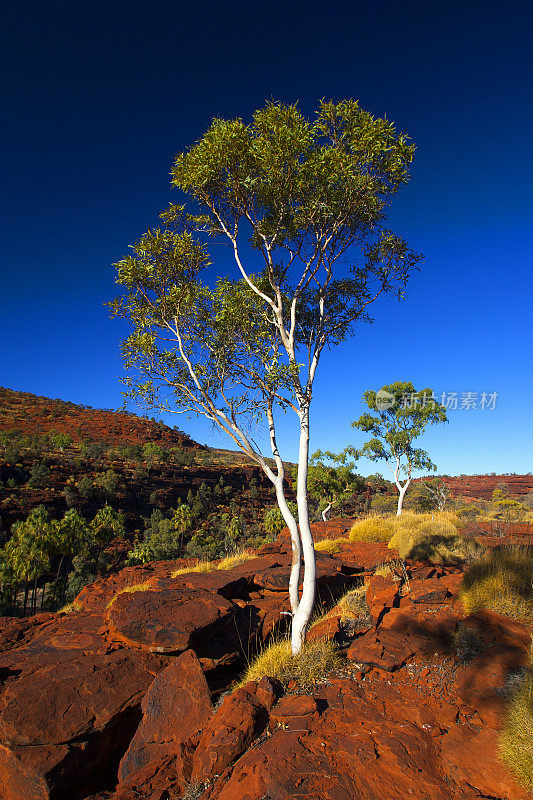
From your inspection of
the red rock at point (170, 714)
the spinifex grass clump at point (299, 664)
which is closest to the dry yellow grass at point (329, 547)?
the spinifex grass clump at point (299, 664)

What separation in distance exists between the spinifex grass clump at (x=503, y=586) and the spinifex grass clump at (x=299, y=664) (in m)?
2.52

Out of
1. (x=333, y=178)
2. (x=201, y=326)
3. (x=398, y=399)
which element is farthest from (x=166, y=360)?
(x=398, y=399)

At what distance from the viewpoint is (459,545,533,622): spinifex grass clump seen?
5.92m

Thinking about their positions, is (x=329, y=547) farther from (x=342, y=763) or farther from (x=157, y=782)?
(x=342, y=763)

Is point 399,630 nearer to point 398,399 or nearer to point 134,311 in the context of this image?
point 134,311

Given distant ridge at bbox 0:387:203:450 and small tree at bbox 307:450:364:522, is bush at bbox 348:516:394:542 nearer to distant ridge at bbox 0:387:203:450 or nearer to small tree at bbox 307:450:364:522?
small tree at bbox 307:450:364:522

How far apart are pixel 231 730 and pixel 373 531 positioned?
12.8 metres

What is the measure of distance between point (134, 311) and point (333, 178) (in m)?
5.57

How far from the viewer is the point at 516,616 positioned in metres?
5.82

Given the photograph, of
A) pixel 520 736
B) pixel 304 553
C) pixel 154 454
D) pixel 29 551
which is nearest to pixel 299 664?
pixel 304 553

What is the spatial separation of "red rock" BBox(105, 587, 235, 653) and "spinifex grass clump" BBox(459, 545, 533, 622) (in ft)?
15.3

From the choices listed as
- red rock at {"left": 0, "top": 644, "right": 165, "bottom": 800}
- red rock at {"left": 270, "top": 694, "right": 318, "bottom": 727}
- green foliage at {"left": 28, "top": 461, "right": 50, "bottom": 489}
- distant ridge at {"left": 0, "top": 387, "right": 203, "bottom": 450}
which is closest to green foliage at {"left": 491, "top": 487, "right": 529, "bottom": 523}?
red rock at {"left": 270, "top": 694, "right": 318, "bottom": 727}

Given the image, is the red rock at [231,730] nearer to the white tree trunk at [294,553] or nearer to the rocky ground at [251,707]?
the rocky ground at [251,707]

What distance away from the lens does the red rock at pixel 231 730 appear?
14.1ft
